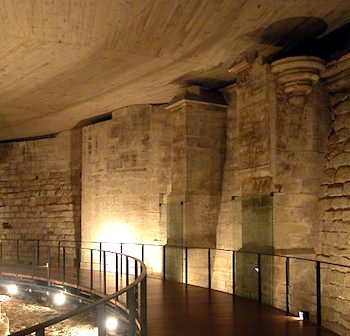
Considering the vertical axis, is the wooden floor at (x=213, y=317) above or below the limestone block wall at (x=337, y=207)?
below

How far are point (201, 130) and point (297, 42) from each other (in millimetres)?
2657

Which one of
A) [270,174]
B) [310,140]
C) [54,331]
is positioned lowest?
[54,331]

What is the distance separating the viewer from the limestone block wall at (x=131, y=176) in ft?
32.7

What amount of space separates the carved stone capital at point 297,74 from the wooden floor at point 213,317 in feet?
9.17

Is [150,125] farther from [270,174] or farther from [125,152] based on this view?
[270,174]

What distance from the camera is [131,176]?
10.4m

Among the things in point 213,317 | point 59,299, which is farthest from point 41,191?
Result: point 213,317

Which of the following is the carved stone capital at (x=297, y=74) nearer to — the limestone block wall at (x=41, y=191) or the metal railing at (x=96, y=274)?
the metal railing at (x=96, y=274)

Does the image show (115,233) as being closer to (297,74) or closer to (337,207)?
(337,207)

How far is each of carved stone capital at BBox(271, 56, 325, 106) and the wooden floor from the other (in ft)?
9.17

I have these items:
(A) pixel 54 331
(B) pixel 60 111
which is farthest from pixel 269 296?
(B) pixel 60 111

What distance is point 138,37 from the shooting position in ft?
20.8

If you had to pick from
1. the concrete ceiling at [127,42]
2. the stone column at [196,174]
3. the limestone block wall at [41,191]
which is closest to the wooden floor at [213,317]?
the stone column at [196,174]

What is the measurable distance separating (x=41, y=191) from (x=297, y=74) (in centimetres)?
917
